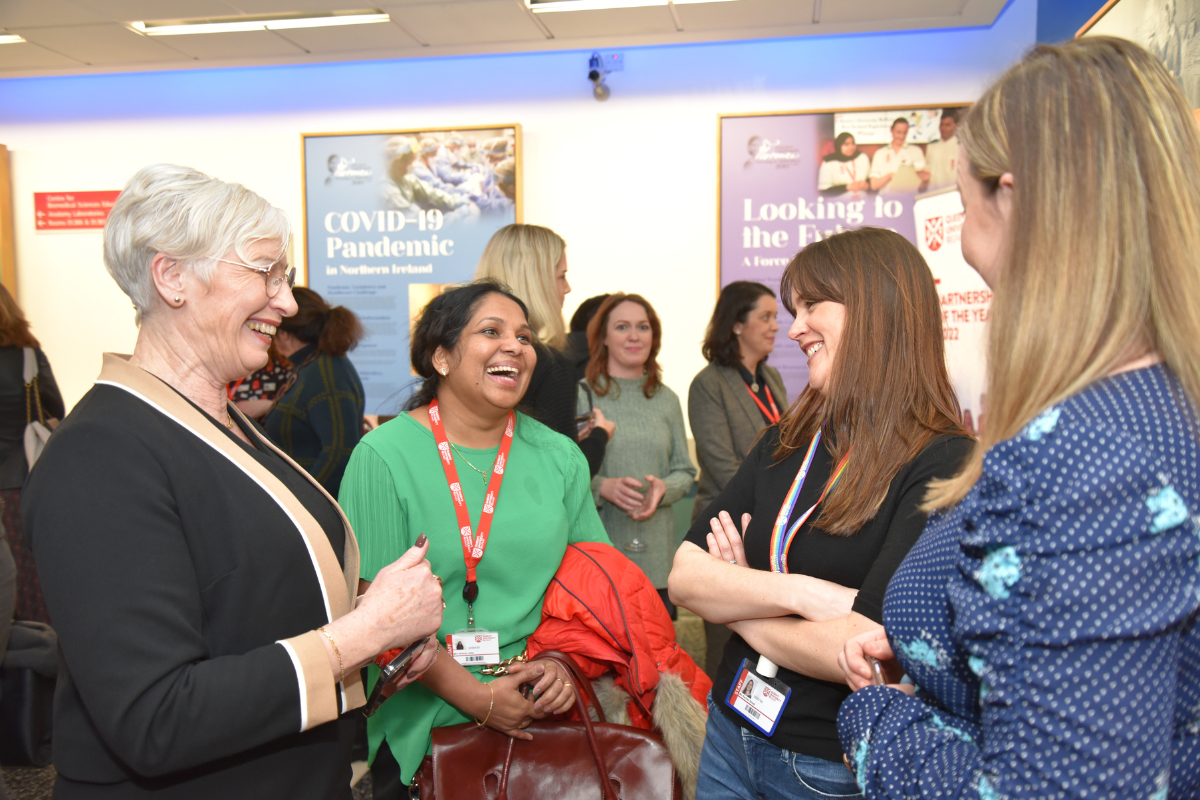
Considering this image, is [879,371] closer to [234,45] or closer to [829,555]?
[829,555]

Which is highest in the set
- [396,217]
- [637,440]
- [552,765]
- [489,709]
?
[396,217]

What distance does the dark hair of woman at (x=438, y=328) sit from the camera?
208 centimetres

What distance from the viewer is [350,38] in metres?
4.64

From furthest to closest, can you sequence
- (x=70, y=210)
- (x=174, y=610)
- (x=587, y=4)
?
(x=70, y=210) < (x=587, y=4) < (x=174, y=610)

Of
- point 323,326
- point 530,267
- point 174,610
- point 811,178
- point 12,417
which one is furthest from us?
point 811,178

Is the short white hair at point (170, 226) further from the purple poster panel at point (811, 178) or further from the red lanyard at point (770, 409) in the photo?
the purple poster panel at point (811, 178)

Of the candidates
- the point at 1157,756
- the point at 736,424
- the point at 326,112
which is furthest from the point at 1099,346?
the point at 326,112

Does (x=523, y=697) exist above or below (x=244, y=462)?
below

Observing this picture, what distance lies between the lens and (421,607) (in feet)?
4.09

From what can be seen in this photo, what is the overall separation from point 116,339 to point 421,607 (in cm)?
537

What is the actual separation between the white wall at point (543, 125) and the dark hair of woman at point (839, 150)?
8.1 inches

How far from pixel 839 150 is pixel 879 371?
378 centimetres

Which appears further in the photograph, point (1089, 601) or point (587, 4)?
point (587, 4)

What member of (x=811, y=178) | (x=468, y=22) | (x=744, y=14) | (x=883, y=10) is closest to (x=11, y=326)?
(x=468, y=22)
